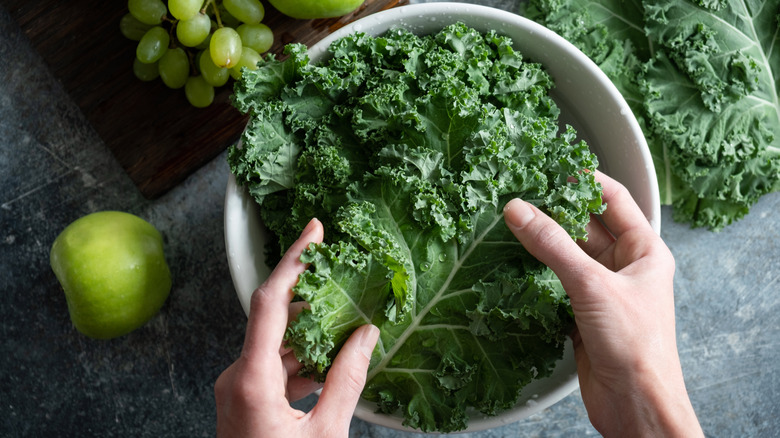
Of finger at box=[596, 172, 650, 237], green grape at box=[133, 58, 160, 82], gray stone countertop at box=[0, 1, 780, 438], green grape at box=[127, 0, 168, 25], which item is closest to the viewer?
finger at box=[596, 172, 650, 237]

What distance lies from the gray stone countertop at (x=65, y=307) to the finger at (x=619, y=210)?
69cm

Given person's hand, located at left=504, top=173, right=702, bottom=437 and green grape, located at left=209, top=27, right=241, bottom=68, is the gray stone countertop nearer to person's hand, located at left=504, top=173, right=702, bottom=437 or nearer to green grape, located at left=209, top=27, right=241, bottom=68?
green grape, located at left=209, top=27, right=241, bottom=68

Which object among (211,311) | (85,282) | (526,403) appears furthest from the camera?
(211,311)

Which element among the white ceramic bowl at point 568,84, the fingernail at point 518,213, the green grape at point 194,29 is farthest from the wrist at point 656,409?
the green grape at point 194,29

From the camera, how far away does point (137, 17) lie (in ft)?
5.76

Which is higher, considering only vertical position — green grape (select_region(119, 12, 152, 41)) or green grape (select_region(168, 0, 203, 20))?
green grape (select_region(168, 0, 203, 20))

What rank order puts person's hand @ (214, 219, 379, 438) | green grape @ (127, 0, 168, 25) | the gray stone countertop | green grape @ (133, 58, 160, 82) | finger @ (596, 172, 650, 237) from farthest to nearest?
the gray stone countertop
green grape @ (133, 58, 160, 82)
green grape @ (127, 0, 168, 25)
finger @ (596, 172, 650, 237)
person's hand @ (214, 219, 379, 438)

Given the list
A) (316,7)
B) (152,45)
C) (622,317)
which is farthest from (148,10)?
(622,317)

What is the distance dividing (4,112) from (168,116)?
1.83 feet

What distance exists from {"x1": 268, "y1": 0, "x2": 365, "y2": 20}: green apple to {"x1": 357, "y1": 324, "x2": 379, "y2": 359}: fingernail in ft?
2.83

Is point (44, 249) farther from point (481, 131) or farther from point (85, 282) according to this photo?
point (481, 131)

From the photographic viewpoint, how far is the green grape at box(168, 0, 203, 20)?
1.62 meters

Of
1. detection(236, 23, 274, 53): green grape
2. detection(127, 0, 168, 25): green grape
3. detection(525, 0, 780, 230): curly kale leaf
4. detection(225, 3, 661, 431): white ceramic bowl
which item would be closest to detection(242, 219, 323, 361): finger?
detection(225, 3, 661, 431): white ceramic bowl

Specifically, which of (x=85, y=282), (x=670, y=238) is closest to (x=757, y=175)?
(x=670, y=238)
